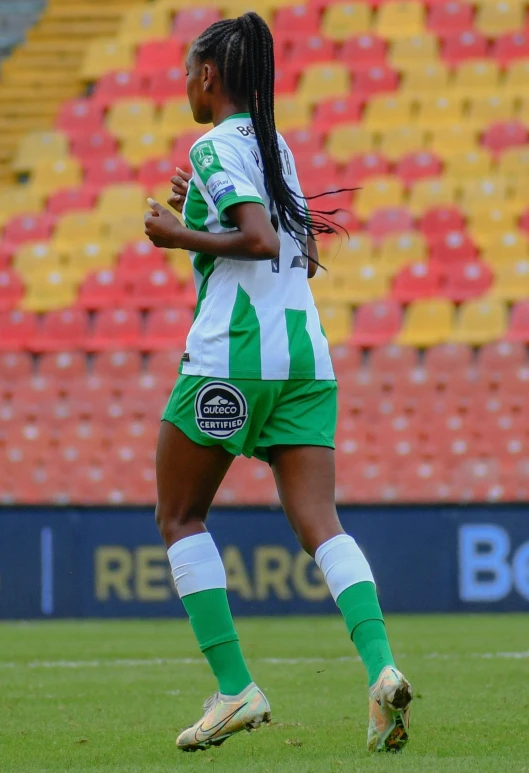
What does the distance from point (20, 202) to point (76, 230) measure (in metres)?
1.02

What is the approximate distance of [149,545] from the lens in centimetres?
818

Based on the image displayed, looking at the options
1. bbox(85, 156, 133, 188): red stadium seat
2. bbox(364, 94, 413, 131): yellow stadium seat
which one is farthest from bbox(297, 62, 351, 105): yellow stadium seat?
bbox(85, 156, 133, 188): red stadium seat

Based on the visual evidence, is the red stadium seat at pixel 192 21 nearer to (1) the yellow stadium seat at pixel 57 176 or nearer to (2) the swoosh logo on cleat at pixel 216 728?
(1) the yellow stadium seat at pixel 57 176

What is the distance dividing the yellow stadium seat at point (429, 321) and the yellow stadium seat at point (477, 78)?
10.0 feet

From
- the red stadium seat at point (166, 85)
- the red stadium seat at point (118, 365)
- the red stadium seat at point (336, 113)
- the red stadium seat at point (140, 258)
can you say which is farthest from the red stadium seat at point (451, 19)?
the red stadium seat at point (118, 365)

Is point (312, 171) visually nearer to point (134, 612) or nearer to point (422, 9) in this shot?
point (422, 9)

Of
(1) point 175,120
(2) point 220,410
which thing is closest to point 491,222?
(1) point 175,120

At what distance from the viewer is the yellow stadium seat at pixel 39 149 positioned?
12.7 metres

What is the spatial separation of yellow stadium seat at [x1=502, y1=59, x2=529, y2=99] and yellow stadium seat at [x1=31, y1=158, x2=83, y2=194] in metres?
3.94

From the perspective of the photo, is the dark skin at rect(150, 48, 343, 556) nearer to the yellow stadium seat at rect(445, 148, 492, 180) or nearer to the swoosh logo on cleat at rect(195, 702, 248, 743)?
the swoosh logo on cleat at rect(195, 702, 248, 743)

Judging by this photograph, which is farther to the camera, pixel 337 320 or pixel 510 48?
pixel 510 48

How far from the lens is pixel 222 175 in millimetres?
2982

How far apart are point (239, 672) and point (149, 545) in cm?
517

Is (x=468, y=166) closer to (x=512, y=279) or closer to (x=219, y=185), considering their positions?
(x=512, y=279)
